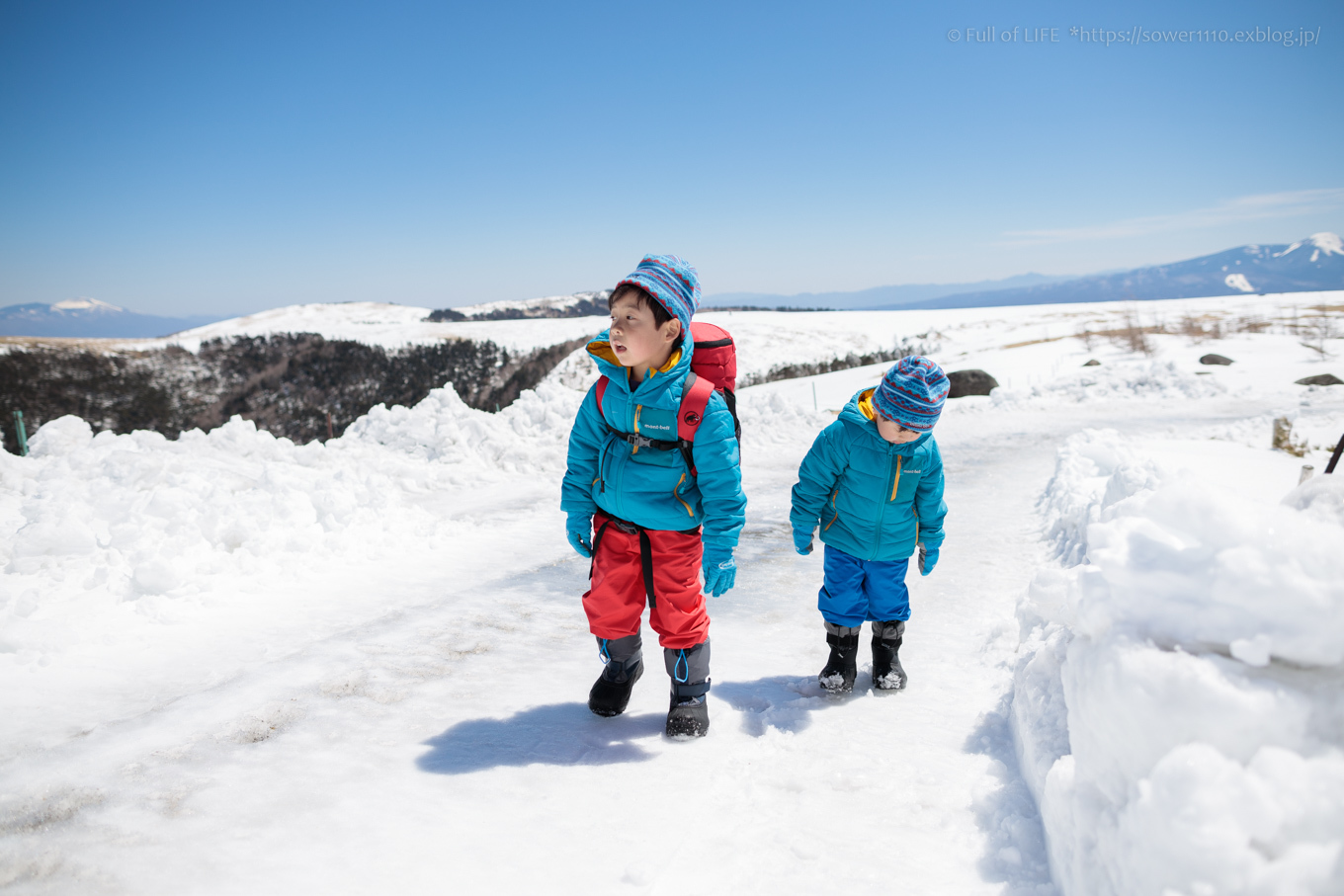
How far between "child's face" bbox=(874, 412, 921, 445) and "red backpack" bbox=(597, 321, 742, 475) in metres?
0.65

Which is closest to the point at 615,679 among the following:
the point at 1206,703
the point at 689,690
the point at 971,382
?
the point at 689,690

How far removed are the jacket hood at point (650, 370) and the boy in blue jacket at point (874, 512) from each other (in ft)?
2.62

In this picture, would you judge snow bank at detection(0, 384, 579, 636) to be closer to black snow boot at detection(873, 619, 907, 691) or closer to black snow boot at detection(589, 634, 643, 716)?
black snow boot at detection(589, 634, 643, 716)

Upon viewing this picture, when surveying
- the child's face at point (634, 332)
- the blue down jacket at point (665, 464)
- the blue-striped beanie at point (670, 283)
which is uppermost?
the blue-striped beanie at point (670, 283)

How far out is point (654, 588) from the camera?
2801 millimetres

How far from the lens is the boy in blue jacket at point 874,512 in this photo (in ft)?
9.89

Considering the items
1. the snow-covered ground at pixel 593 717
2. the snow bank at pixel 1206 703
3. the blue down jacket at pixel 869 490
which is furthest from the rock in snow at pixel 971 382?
the snow bank at pixel 1206 703

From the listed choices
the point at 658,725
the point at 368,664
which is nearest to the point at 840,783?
the point at 658,725

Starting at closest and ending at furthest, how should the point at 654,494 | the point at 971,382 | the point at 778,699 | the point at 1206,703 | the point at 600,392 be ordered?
the point at 1206,703, the point at 654,494, the point at 600,392, the point at 778,699, the point at 971,382

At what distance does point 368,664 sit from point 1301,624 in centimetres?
346

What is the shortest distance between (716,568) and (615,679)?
75 cm

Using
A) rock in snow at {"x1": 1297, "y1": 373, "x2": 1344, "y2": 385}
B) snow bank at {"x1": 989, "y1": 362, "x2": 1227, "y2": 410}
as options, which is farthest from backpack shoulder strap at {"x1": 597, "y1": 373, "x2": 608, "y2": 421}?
rock in snow at {"x1": 1297, "y1": 373, "x2": 1344, "y2": 385}

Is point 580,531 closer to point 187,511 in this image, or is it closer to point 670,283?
point 670,283

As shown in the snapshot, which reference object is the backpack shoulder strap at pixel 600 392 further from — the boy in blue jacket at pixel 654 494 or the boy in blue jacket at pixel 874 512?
the boy in blue jacket at pixel 874 512
